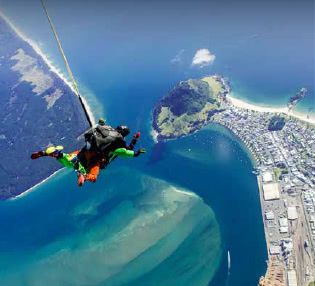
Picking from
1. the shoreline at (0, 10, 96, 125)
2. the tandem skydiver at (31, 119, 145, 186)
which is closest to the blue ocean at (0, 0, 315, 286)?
the shoreline at (0, 10, 96, 125)

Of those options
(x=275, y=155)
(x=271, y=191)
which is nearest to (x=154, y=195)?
(x=271, y=191)

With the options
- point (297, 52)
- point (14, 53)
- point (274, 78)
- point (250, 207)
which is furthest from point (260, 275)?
point (14, 53)

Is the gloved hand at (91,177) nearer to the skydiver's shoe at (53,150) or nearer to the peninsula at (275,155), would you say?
the skydiver's shoe at (53,150)

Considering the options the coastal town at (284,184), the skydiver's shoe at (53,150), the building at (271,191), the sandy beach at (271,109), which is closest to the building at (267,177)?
the coastal town at (284,184)

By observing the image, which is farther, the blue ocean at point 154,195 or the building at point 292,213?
the building at point 292,213

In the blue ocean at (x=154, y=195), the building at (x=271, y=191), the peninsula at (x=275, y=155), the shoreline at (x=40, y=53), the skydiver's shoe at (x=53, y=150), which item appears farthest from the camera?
the shoreline at (x=40, y=53)
